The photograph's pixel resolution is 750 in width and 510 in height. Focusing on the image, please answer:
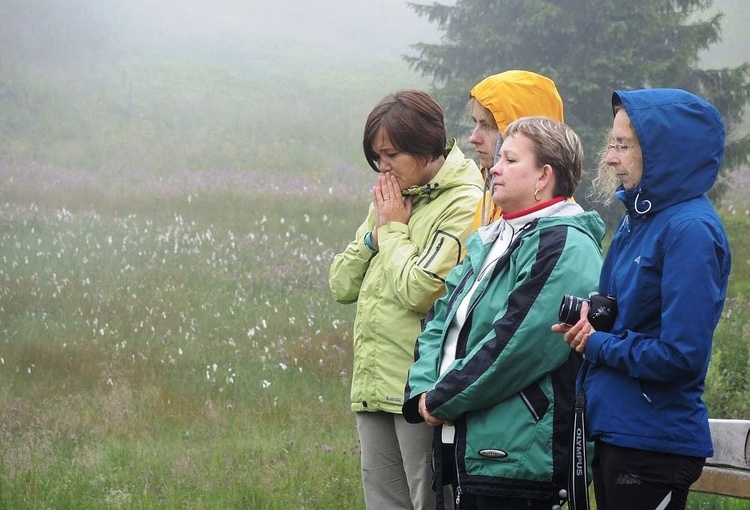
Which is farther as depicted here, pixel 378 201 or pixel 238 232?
pixel 238 232

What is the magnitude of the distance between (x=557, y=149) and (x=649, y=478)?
1207 mm

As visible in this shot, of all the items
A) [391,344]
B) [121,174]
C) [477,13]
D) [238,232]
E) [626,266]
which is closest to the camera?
[626,266]

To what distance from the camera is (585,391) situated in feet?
9.84

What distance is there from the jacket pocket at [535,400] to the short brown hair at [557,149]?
29.4 inches

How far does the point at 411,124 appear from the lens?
395 centimetres

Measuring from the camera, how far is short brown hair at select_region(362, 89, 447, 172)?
3.96m

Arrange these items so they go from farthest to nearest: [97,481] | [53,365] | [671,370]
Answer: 1. [53,365]
2. [97,481]
3. [671,370]

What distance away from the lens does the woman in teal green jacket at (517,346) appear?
2982 millimetres

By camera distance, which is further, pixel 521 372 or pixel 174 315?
pixel 174 315

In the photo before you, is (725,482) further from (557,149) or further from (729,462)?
(557,149)

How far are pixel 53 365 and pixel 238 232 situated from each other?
6047 mm

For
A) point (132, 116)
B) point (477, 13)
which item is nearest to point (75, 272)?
point (477, 13)

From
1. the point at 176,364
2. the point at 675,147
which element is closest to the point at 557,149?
the point at 675,147

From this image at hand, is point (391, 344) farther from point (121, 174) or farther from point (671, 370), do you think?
point (121, 174)
